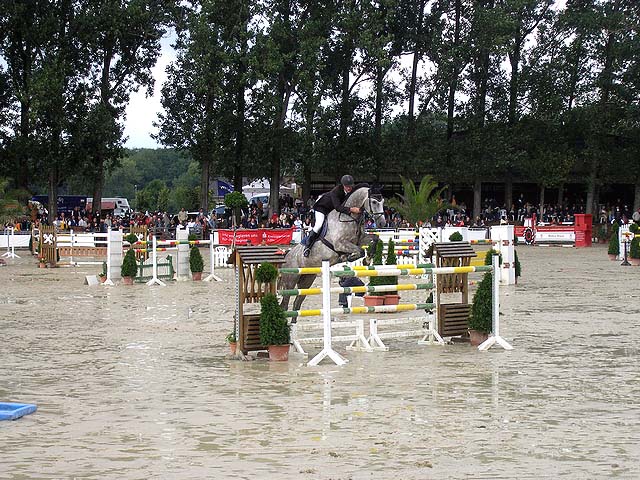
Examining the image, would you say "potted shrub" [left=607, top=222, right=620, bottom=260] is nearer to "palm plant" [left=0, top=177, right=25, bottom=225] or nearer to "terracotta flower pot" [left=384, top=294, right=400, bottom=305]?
"terracotta flower pot" [left=384, top=294, right=400, bottom=305]

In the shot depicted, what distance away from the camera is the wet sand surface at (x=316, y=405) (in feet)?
21.0

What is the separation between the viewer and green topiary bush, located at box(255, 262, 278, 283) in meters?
10.9

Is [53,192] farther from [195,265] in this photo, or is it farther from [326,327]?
[326,327]

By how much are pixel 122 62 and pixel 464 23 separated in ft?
58.3

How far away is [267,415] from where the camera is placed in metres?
7.96

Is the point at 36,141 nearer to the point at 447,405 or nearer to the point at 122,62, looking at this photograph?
the point at 122,62

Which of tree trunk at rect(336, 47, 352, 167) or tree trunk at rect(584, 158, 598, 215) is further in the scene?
tree trunk at rect(336, 47, 352, 167)

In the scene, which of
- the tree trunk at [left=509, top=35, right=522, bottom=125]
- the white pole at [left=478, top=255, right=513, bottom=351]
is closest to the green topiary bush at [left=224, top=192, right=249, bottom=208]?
the tree trunk at [left=509, top=35, right=522, bottom=125]

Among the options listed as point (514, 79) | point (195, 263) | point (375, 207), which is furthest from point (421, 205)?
point (375, 207)

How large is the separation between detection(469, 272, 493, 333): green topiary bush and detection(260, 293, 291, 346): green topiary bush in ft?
8.26

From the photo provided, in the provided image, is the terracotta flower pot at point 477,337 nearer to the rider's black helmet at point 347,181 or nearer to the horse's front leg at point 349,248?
the horse's front leg at point 349,248

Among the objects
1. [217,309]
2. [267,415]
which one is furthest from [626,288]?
[267,415]

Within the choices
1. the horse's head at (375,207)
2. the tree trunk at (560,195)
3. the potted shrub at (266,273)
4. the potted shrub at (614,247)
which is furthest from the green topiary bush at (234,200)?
the potted shrub at (266,273)

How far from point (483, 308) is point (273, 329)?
2.72m
